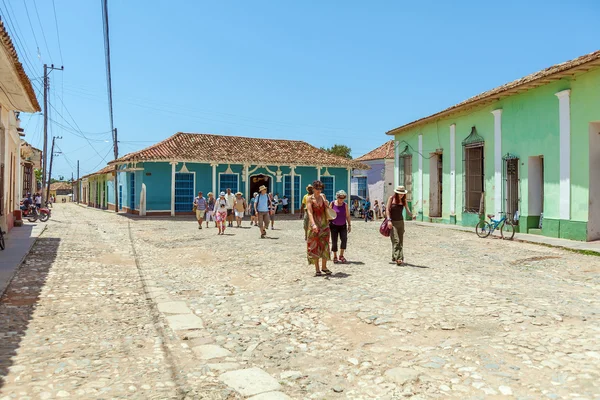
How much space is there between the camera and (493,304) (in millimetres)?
5434

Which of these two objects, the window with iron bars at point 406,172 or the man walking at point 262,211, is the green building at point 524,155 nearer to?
the window with iron bars at point 406,172

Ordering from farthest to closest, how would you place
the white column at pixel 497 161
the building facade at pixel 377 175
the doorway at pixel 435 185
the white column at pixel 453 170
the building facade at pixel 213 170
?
the building facade at pixel 377 175 → the building facade at pixel 213 170 → the doorway at pixel 435 185 → the white column at pixel 453 170 → the white column at pixel 497 161

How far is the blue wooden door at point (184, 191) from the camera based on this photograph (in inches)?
987

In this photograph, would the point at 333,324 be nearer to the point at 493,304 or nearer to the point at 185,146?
the point at 493,304

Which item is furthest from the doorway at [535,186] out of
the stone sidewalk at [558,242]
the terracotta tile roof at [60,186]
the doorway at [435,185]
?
the terracotta tile roof at [60,186]

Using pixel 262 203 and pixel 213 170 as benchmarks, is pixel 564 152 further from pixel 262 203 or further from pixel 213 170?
pixel 213 170

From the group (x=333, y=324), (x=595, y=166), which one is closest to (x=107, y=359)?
(x=333, y=324)

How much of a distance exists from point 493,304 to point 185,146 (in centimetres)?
2269

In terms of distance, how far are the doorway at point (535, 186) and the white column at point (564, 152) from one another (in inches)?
56.7

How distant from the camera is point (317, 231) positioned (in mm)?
7121

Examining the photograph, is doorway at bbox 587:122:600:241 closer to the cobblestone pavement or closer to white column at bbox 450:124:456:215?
the cobblestone pavement

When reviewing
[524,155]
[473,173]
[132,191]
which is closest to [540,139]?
[524,155]

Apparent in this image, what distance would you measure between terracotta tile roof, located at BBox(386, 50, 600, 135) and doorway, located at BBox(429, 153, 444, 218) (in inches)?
70.4

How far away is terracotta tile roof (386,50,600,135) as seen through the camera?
11.9m
